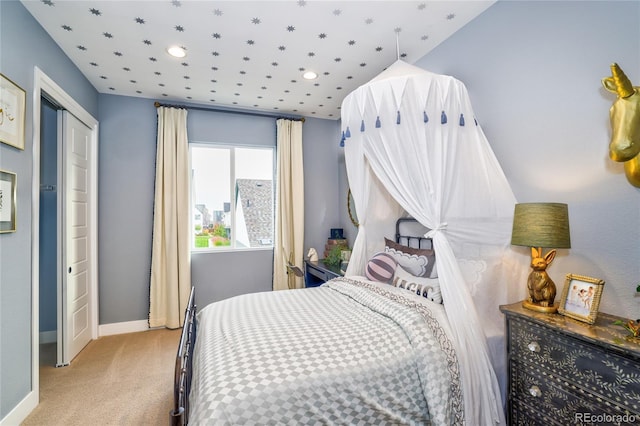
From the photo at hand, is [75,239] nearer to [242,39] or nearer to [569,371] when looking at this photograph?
[242,39]

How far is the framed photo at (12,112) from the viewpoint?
6.25 ft

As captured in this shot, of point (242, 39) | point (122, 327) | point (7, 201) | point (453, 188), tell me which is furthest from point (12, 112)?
point (453, 188)

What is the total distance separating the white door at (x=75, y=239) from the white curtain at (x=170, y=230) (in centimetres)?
66

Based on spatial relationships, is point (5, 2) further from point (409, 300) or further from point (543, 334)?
point (543, 334)

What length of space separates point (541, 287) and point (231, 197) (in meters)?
3.64

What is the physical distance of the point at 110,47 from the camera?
2697mm

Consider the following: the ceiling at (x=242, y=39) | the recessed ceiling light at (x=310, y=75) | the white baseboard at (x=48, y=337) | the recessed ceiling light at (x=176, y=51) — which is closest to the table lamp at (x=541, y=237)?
the ceiling at (x=242, y=39)

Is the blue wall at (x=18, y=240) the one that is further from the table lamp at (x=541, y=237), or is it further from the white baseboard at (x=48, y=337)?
the table lamp at (x=541, y=237)

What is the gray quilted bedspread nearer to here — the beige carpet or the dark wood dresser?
the dark wood dresser

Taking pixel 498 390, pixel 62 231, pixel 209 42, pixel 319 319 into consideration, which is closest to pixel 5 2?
pixel 209 42

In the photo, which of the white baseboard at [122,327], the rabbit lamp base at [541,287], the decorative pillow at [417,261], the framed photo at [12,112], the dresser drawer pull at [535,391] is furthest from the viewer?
the white baseboard at [122,327]

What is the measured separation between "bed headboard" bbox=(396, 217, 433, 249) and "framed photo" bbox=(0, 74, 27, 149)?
9.98 feet

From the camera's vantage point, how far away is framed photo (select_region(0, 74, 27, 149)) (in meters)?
1.91

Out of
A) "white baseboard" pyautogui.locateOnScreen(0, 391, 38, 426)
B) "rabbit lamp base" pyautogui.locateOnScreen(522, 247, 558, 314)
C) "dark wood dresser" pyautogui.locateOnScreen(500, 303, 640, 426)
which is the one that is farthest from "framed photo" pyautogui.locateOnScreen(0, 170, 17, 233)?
"rabbit lamp base" pyautogui.locateOnScreen(522, 247, 558, 314)
